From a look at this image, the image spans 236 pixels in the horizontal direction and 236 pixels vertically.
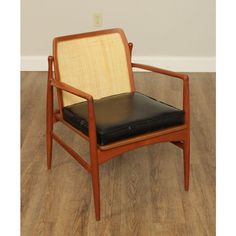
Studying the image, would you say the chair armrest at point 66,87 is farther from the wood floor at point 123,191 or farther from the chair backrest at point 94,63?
the wood floor at point 123,191

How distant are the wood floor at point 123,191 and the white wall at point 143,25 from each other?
132cm

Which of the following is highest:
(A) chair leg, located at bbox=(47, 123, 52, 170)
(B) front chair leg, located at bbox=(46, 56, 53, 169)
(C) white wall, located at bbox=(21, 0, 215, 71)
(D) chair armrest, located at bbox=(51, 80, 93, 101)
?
(C) white wall, located at bbox=(21, 0, 215, 71)

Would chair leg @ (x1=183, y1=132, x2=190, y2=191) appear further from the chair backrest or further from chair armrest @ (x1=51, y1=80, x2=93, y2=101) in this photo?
chair armrest @ (x1=51, y1=80, x2=93, y2=101)

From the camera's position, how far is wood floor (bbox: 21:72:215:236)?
6.91 ft

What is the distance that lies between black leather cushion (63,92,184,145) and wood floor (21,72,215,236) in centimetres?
37

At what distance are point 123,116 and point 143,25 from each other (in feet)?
7.85

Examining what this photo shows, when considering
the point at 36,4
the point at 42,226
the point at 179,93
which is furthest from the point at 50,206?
the point at 36,4

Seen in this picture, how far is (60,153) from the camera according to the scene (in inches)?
112

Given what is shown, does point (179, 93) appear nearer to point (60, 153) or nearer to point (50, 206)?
point (60, 153)

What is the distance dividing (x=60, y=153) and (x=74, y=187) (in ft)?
1.44

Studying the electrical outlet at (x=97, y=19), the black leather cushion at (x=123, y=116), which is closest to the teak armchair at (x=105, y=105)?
the black leather cushion at (x=123, y=116)

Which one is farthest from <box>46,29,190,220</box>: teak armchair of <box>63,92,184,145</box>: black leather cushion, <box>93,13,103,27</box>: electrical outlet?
<box>93,13,103,27</box>: electrical outlet

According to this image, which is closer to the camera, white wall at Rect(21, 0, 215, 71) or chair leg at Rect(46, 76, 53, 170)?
chair leg at Rect(46, 76, 53, 170)
